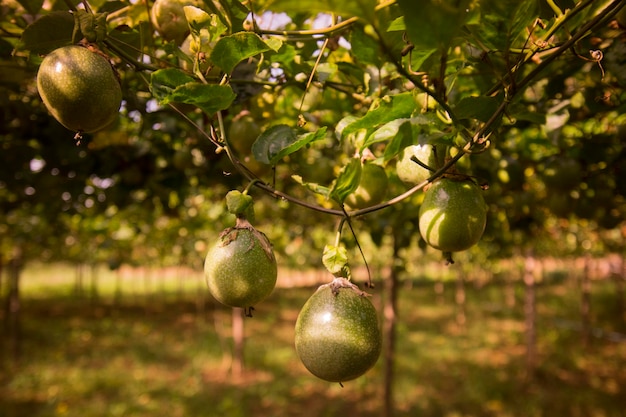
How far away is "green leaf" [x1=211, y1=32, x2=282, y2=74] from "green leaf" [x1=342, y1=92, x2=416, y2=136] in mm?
240

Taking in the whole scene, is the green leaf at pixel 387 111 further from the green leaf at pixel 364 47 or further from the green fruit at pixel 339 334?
the green fruit at pixel 339 334

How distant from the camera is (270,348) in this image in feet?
35.7

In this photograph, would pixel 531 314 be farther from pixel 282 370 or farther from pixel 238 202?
pixel 238 202

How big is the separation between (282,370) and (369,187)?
8.86 m

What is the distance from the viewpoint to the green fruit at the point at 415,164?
1.09 metres

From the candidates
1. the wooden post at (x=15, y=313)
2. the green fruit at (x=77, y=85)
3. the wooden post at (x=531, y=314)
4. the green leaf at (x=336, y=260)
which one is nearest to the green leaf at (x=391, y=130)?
the green leaf at (x=336, y=260)

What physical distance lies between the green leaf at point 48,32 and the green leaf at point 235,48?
34cm

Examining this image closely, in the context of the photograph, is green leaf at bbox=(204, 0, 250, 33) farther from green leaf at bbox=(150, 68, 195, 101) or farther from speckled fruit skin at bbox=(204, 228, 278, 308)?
speckled fruit skin at bbox=(204, 228, 278, 308)

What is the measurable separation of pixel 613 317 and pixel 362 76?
16.5 meters

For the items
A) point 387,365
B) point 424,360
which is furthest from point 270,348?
point 387,365

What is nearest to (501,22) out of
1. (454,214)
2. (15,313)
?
(454,214)

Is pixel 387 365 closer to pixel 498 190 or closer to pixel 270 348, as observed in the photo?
pixel 498 190

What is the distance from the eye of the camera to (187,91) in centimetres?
78

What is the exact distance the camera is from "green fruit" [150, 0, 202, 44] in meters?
1.16
